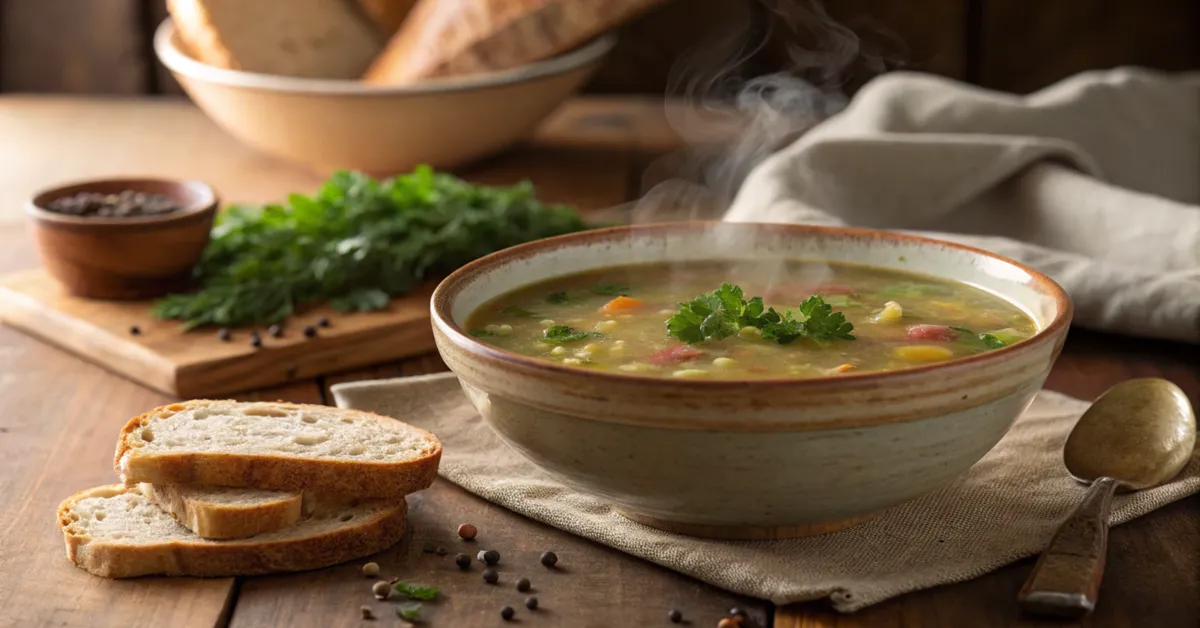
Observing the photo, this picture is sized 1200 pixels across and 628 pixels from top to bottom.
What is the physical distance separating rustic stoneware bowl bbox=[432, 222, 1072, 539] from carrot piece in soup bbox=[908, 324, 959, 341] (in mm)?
164

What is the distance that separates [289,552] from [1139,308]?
191 centimetres

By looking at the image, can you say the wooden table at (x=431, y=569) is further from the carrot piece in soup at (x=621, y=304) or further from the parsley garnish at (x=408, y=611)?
the carrot piece in soup at (x=621, y=304)

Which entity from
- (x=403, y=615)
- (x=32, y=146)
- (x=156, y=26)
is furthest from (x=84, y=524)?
(x=156, y=26)

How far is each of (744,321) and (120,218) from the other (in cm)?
174

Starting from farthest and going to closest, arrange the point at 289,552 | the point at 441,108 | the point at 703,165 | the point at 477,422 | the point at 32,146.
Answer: the point at 32,146 < the point at 703,165 < the point at 441,108 < the point at 477,422 < the point at 289,552

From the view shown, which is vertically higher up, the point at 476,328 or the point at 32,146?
the point at 476,328

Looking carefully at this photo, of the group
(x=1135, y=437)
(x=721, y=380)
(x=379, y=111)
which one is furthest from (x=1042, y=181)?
(x=721, y=380)

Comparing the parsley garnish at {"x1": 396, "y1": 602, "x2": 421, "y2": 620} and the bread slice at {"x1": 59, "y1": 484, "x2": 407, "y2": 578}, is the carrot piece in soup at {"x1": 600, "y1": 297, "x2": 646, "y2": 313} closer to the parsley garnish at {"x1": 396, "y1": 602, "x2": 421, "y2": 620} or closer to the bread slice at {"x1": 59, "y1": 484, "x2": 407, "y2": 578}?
the bread slice at {"x1": 59, "y1": 484, "x2": 407, "y2": 578}

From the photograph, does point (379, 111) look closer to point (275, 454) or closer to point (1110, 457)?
point (275, 454)

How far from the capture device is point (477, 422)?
104 inches

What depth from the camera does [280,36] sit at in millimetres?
4578

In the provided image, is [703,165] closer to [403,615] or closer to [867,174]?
[867,174]

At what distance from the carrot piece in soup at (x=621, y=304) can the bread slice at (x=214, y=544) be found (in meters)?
0.50

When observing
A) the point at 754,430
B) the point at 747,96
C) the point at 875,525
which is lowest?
the point at 747,96
